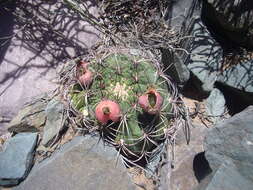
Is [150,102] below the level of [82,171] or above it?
above

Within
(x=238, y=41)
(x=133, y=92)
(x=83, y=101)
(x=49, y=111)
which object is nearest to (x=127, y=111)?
(x=133, y=92)

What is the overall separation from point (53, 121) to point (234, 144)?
3.73 ft

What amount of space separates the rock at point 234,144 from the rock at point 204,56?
535mm

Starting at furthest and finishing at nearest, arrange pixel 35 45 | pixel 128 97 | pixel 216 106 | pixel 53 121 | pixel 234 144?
pixel 35 45 < pixel 216 106 < pixel 53 121 < pixel 128 97 < pixel 234 144

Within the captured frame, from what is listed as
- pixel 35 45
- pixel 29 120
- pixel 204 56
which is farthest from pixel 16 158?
pixel 204 56

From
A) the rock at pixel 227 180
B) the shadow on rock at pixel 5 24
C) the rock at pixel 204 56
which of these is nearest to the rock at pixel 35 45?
the shadow on rock at pixel 5 24

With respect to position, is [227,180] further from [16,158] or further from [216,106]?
[16,158]

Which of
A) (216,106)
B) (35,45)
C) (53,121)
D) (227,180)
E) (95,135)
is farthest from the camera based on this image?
(35,45)

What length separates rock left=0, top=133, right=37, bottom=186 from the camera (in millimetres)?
2447

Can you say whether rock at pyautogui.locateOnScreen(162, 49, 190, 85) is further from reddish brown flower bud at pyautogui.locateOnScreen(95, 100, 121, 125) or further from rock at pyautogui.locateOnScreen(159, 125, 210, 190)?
reddish brown flower bud at pyautogui.locateOnScreen(95, 100, 121, 125)

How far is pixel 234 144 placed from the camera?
221cm

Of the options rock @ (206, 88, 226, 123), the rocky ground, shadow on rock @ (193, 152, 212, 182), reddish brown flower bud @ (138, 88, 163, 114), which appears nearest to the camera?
reddish brown flower bud @ (138, 88, 163, 114)

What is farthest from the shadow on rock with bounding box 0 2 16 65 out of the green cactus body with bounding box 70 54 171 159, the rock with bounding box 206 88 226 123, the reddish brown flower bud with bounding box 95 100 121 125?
the rock with bounding box 206 88 226 123

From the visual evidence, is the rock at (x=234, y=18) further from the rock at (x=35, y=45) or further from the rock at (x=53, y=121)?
the rock at (x=53, y=121)
